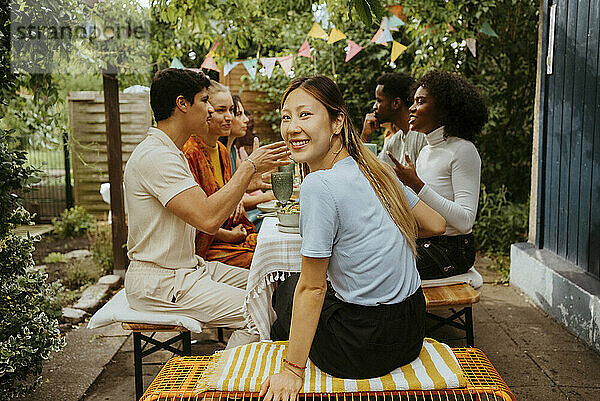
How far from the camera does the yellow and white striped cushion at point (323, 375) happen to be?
1687 mm

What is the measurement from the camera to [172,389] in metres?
1.73

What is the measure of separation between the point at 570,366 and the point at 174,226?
2294 mm

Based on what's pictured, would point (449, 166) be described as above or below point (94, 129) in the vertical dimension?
below

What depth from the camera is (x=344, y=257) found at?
173cm

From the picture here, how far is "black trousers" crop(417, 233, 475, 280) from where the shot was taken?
9.31ft

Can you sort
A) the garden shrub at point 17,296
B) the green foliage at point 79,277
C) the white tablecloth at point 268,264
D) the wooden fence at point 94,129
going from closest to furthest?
the white tablecloth at point 268,264, the garden shrub at point 17,296, the green foliage at point 79,277, the wooden fence at point 94,129

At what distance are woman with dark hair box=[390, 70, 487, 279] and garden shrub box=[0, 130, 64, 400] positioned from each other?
5.64ft

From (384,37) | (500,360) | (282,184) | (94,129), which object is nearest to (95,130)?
(94,129)

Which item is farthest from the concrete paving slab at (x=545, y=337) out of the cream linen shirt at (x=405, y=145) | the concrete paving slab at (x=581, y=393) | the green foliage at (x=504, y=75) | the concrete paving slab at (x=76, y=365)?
the green foliage at (x=504, y=75)

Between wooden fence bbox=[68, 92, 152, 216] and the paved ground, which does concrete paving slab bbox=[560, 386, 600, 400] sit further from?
wooden fence bbox=[68, 92, 152, 216]

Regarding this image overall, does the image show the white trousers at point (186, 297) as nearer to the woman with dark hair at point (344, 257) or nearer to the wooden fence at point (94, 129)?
the woman with dark hair at point (344, 257)

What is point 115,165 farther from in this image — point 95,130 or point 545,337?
point 545,337

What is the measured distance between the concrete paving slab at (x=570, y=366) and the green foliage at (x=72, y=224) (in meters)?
5.45

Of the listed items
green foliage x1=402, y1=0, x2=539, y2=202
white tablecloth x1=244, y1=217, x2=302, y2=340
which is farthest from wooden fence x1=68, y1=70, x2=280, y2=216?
white tablecloth x1=244, y1=217, x2=302, y2=340
